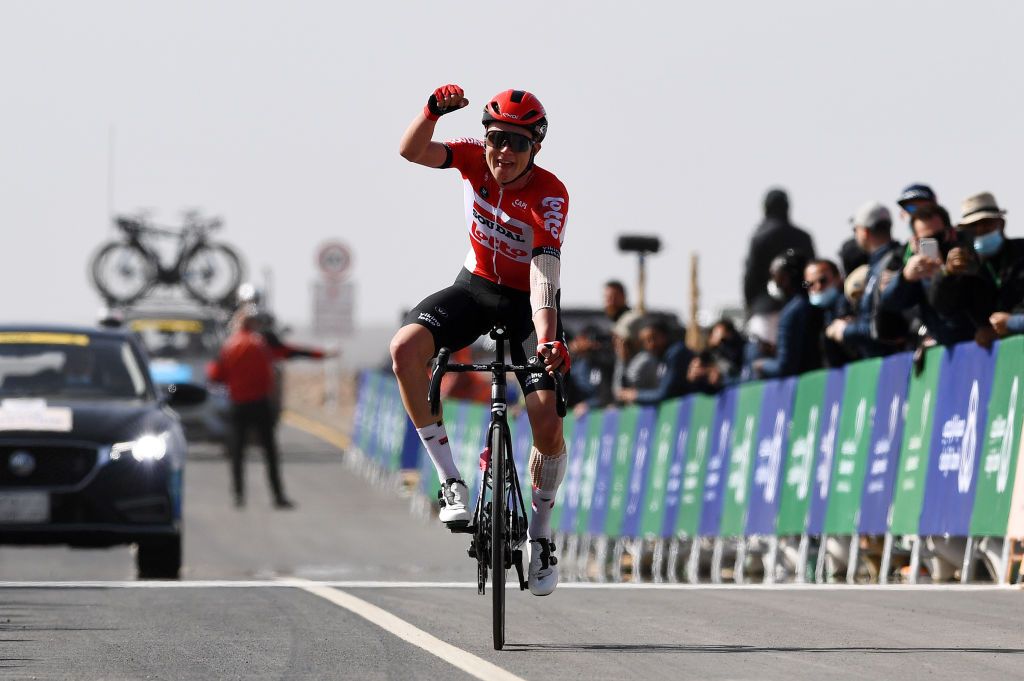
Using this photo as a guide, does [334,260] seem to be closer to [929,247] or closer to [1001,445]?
[929,247]

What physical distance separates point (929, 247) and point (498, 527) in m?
4.69

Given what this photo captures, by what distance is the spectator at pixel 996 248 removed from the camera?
13188 mm

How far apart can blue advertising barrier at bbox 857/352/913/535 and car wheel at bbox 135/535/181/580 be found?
4.35 m

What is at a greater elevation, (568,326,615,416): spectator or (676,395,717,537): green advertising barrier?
(568,326,615,416): spectator

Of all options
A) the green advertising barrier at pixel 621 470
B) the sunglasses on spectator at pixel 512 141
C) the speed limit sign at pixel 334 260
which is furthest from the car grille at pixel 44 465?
the speed limit sign at pixel 334 260

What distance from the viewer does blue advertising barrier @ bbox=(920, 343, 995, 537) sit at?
12.9 metres

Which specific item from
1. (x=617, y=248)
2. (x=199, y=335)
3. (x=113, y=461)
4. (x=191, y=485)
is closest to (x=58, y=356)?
(x=113, y=461)

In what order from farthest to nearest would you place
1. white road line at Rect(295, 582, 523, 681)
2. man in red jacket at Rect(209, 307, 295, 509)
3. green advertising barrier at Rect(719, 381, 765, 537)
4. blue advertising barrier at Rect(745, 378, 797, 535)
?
man in red jacket at Rect(209, 307, 295, 509) < green advertising barrier at Rect(719, 381, 765, 537) < blue advertising barrier at Rect(745, 378, 797, 535) < white road line at Rect(295, 582, 523, 681)

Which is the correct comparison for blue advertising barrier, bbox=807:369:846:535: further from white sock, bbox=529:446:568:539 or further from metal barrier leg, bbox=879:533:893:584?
white sock, bbox=529:446:568:539

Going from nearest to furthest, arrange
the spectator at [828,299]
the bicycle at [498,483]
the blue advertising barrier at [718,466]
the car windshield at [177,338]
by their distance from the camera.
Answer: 1. the bicycle at [498,483]
2. the spectator at [828,299]
3. the blue advertising barrier at [718,466]
4. the car windshield at [177,338]

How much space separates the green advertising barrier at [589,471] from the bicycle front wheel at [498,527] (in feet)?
38.3

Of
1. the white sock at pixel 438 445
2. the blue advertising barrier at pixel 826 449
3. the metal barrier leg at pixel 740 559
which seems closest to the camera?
the white sock at pixel 438 445

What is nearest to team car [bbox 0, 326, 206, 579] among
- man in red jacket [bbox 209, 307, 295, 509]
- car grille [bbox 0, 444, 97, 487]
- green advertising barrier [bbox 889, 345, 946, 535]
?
car grille [bbox 0, 444, 97, 487]

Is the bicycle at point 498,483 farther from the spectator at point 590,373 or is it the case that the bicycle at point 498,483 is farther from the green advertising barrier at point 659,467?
the spectator at point 590,373
